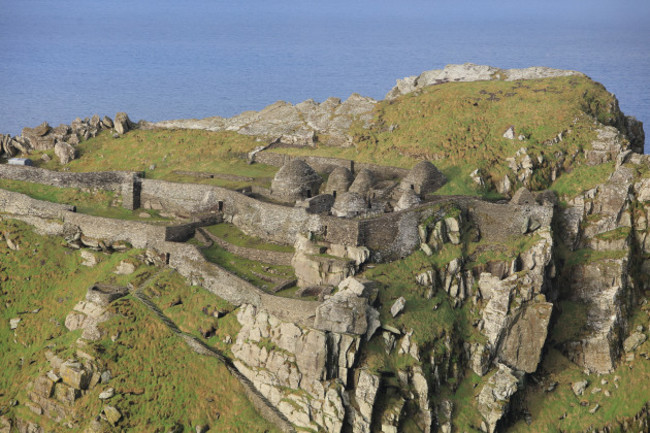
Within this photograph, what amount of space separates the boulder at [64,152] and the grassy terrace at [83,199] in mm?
7830

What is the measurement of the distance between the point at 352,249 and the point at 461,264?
7.04 metres

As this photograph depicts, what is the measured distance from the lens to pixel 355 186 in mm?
60719

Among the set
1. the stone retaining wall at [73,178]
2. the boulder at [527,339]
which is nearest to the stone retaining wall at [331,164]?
the stone retaining wall at [73,178]

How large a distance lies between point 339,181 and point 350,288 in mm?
14711

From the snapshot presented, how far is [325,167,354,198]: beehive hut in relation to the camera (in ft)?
203

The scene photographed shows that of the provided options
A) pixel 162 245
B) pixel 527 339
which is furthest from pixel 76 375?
pixel 527 339

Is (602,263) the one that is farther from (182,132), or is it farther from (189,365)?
(182,132)

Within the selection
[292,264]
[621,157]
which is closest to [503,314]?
[292,264]

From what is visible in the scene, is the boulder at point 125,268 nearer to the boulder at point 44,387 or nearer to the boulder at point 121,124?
the boulder at point 44,387

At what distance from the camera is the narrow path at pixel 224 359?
4672 centimetres

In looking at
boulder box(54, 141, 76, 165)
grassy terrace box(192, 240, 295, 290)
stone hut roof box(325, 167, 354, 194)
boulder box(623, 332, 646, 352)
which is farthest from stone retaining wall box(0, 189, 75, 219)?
boulder box(623, 332, 646, 352)

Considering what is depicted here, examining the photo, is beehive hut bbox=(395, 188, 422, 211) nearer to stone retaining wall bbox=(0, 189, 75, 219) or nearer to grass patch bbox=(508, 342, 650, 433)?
grass patch bbox=(508, 342, 650, 433)

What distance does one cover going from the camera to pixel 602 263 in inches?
2229

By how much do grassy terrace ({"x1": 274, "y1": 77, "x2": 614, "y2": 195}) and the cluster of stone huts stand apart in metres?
2.56
